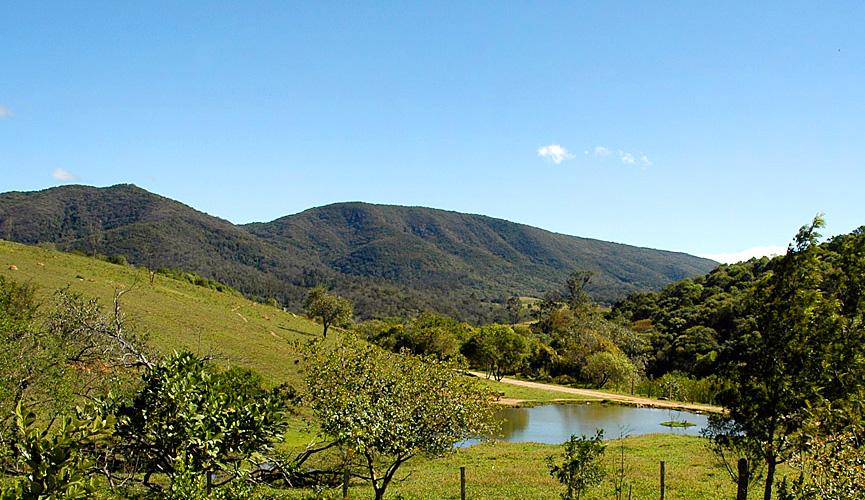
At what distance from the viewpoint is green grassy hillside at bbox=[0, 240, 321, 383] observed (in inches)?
2040

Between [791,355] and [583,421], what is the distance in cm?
4463

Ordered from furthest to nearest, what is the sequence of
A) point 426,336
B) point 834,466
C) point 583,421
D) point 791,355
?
point 426,336 < point 583,421 < point 791,355 < point 834,466

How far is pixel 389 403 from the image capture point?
14422 mm

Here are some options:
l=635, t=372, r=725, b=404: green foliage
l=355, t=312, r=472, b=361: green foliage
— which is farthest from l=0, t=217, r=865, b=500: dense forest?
l=635, t=372, r=725, b=404: green foliage

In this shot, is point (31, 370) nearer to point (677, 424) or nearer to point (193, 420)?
point (193, 420)

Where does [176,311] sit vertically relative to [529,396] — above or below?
above

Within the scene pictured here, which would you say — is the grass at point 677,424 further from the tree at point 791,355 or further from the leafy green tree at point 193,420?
the leafy green tree at point 193,420

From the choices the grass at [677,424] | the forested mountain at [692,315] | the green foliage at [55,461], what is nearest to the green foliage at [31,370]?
the green foliage at [55,461]

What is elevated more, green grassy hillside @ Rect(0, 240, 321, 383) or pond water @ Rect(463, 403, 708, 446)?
green grassy hillside @ Rect(0, 240, 321, 383)

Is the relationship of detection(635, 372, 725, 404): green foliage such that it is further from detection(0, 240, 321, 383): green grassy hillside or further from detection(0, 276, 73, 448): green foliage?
detection(0, 276, 73, 448): green foliage

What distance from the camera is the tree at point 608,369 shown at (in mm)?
83812

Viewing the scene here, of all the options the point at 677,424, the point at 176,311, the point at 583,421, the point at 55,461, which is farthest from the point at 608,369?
the point at 55,461

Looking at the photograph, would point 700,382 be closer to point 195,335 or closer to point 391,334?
point 391,334

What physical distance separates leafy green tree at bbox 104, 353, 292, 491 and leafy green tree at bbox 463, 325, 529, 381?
77638mm
